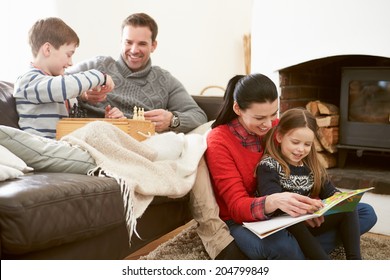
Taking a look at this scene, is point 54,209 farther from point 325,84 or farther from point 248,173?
point 325,84

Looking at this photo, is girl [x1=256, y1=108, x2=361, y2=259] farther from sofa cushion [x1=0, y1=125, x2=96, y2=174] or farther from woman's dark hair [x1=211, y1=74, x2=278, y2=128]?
sofa cushion [x1=0, y1=125, x2=96, y2=174]

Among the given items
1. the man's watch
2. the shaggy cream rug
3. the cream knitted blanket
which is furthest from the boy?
the shaggy cream rug

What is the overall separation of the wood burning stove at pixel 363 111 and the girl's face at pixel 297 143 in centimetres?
95

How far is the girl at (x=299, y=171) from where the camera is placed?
1530 mm

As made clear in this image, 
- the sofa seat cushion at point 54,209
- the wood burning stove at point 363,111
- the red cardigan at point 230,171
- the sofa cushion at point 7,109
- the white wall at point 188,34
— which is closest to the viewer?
the sofa seat cushion at point 54,209

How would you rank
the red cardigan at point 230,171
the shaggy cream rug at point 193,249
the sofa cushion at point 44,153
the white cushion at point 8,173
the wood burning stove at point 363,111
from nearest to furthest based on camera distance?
the white cushion at point 8,173
the sofa cushion at point 44,153
the red cardigan at point 230,171
the shaggy cream rug at point 193,249
the wood burning stove at point 363,111

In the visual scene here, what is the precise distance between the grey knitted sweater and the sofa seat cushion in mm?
838

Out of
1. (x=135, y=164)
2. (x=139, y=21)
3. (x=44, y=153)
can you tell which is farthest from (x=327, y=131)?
(x=44, y=153)

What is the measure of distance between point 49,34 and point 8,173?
713 millimetres

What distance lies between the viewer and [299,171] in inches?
62.4

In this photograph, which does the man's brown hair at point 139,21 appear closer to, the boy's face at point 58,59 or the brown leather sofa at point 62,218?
the boy's face at point 58,59

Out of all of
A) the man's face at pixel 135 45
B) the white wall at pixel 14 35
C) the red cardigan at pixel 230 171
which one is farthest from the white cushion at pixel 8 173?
the white wall at pixel 14 35

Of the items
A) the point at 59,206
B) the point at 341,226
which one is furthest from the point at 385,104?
the point at 59,206
